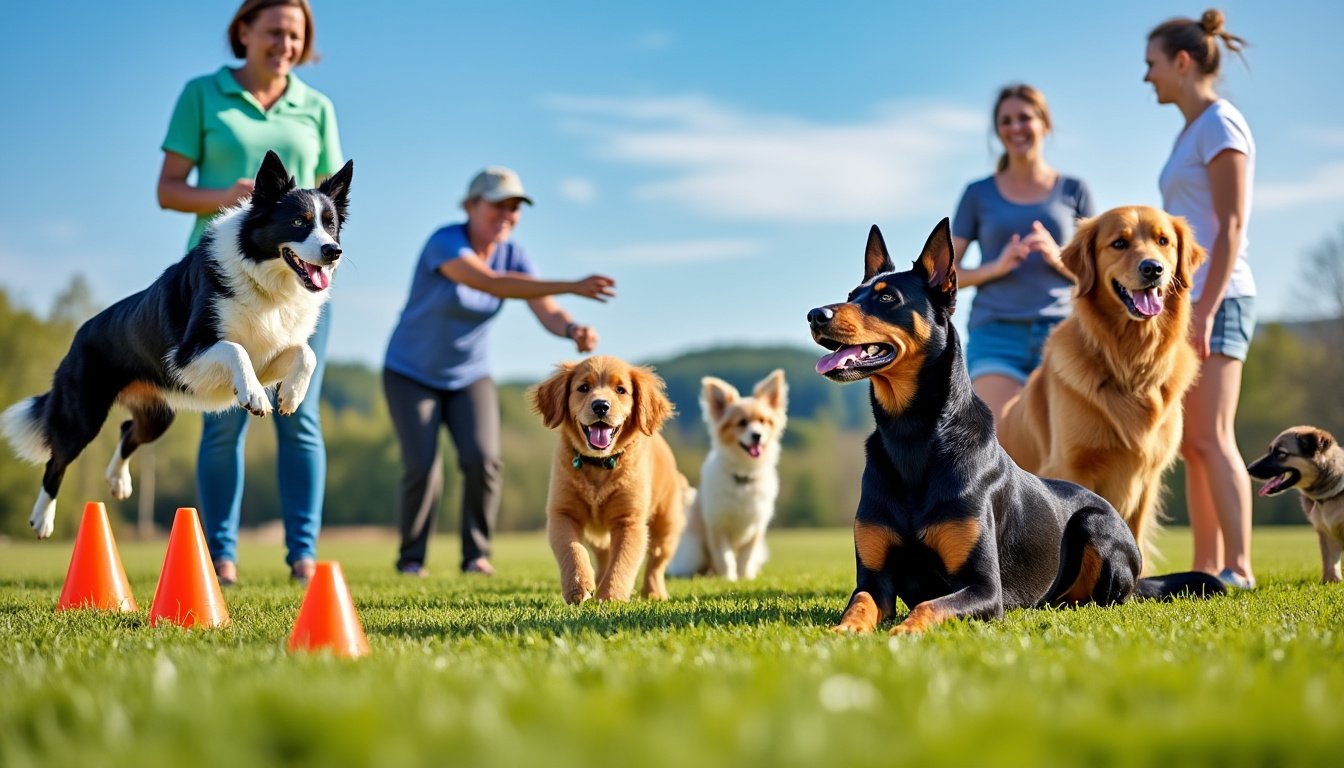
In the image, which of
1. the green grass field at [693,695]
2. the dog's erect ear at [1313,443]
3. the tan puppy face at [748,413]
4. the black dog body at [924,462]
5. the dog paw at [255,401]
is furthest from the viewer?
the tan puppy face at [748,413]

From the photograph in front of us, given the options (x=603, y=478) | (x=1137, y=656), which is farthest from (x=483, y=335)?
(x=1137, y=656)

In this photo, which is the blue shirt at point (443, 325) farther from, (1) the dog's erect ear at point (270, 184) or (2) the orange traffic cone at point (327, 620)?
(2) the orange traffic cone at point (327, 620)

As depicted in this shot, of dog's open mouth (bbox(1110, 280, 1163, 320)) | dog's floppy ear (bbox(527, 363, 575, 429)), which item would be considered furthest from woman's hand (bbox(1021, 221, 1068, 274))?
dog's floppy ear (bbox(527, 363, 575, 429))

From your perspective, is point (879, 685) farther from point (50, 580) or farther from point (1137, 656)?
point (50, 580)

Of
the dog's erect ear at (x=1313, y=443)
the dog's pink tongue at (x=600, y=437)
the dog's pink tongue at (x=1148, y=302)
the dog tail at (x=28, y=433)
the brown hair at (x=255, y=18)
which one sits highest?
the brown hair at (x=255, y=18)

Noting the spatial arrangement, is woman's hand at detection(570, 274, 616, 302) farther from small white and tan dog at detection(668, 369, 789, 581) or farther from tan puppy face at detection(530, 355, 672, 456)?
small white and tan dog at detection(668, 369, 789, 581)

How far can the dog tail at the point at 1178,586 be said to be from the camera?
16.7ft

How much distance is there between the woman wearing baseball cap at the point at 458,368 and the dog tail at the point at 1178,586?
14.8 feet

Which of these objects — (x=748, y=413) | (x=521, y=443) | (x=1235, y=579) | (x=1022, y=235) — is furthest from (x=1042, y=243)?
(x=521, y=443)

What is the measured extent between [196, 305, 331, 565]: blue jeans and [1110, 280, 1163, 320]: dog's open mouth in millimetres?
4614

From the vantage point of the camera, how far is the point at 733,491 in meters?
8.81

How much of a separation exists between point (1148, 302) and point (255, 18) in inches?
209

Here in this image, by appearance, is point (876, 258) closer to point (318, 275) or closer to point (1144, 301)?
point (1144, 301)

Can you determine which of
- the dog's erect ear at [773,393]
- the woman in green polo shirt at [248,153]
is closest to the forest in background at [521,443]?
the dog's erect ear at [773,393]
